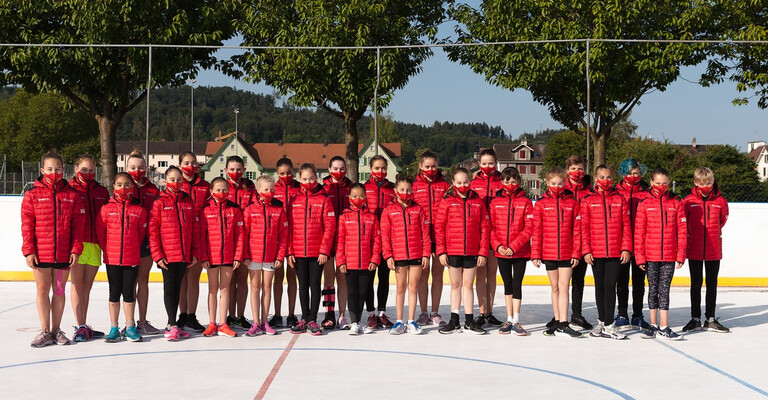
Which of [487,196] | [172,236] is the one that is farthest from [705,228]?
[172,236]

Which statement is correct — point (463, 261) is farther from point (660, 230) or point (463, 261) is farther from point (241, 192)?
point (241, 192)

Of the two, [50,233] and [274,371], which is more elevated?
[50,233]

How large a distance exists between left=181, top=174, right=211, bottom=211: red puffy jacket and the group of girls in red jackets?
12 mm

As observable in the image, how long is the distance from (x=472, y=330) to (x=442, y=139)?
68.2ft

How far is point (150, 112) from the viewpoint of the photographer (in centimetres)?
1241

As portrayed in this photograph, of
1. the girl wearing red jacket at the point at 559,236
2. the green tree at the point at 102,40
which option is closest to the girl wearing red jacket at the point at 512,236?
the girl wearing red jacket at the point at 559,236

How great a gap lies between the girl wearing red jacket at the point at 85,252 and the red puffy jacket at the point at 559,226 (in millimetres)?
4314

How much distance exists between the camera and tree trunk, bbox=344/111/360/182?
14250 mm

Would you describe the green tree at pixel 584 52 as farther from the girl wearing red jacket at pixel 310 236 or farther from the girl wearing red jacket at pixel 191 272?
the girl wearing red jacket at pixel 191 272

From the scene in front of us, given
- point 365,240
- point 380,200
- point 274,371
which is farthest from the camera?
point 380,200

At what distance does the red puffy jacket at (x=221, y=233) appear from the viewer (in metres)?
7.91

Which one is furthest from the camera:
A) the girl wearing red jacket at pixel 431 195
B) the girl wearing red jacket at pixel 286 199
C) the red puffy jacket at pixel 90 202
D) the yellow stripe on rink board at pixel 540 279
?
the yellow stripe on rink board at pixel 540 279

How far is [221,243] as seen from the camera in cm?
791

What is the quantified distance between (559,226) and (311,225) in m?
2.49
